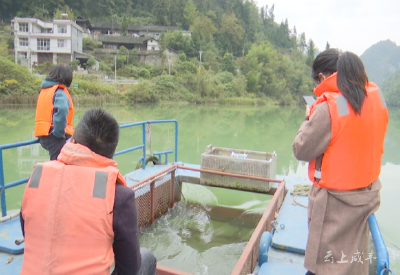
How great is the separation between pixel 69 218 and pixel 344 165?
1.25m

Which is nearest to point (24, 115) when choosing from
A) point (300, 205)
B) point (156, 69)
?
point (300, 205)

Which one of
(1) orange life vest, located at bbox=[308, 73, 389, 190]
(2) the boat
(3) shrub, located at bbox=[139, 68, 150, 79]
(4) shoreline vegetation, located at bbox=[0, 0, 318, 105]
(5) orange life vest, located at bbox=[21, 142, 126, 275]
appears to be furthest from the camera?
(3) shrub, located at bbox=[139, 68, 150, 79]

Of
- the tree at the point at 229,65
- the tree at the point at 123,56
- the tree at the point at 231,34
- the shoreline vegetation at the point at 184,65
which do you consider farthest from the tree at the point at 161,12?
the tree at the point at 123,56

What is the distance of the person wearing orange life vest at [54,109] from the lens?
3.12m

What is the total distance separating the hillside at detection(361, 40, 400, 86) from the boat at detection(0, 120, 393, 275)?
124804 mm

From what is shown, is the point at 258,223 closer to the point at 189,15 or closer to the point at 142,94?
the point at 142,94

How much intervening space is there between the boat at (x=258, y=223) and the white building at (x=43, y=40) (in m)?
38.0

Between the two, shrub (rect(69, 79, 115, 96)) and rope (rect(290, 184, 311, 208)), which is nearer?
rope (rect(290, 184, 311, 208))

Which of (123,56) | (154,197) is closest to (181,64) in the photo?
(123,56)

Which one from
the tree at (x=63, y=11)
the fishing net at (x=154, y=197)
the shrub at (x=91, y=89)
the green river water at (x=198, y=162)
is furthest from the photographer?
the tree at (x=63, y=11)

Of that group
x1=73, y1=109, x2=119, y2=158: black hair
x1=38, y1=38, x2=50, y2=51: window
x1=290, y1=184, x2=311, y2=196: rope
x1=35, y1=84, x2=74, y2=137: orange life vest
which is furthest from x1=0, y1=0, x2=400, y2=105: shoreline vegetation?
x1=73, y1=109, x2=119, y2=158: black hair

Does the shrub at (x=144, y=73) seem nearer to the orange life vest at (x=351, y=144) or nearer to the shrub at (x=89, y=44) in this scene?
the shrub at (x=89, y=44)

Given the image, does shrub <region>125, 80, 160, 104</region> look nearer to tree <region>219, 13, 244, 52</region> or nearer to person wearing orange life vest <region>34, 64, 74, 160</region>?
person wearing orange life vest <region>34, 64, 74, 160</region>

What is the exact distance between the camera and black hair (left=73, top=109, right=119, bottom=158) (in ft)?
4.47
